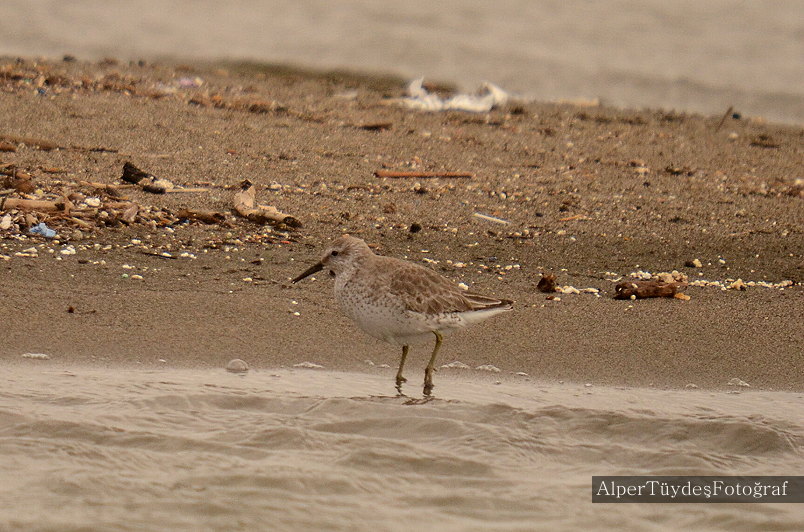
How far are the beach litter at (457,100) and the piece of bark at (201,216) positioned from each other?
426 cm

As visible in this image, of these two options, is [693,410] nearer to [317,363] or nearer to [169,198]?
[317,363]

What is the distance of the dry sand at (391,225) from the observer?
6516 millimetres

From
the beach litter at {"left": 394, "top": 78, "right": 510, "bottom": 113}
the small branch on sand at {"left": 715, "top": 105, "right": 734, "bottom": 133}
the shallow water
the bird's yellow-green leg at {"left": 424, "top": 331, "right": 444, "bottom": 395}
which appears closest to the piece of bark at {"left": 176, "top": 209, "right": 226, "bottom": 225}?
the shallow water

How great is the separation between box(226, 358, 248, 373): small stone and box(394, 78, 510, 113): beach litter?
20.7ft

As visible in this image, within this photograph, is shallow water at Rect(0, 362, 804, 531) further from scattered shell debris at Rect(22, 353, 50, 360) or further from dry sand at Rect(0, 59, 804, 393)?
dry sand at Rect(0, 59, 804, 393)

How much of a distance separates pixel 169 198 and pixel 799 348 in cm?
455

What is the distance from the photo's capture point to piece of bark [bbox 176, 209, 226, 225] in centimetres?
820

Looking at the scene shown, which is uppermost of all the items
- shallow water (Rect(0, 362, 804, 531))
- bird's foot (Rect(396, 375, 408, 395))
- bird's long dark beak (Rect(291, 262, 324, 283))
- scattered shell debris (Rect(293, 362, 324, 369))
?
bird's long dark beak (Rect(291, 262, 324, 283))

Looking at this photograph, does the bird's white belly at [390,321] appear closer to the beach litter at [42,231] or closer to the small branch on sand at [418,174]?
the beach litter at [42,231]

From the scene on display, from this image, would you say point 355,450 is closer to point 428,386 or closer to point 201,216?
point 428,386

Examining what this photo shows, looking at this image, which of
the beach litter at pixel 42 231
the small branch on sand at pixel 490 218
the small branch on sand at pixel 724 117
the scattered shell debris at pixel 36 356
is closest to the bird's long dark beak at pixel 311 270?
the scattered shell debris at pixel 36 356

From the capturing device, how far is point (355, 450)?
18.2 feet

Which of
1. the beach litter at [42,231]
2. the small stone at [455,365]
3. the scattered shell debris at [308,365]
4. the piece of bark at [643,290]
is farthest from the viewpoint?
the beach litter at [42,231]

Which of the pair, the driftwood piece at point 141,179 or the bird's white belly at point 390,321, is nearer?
the bird's white belly at point 390,321
